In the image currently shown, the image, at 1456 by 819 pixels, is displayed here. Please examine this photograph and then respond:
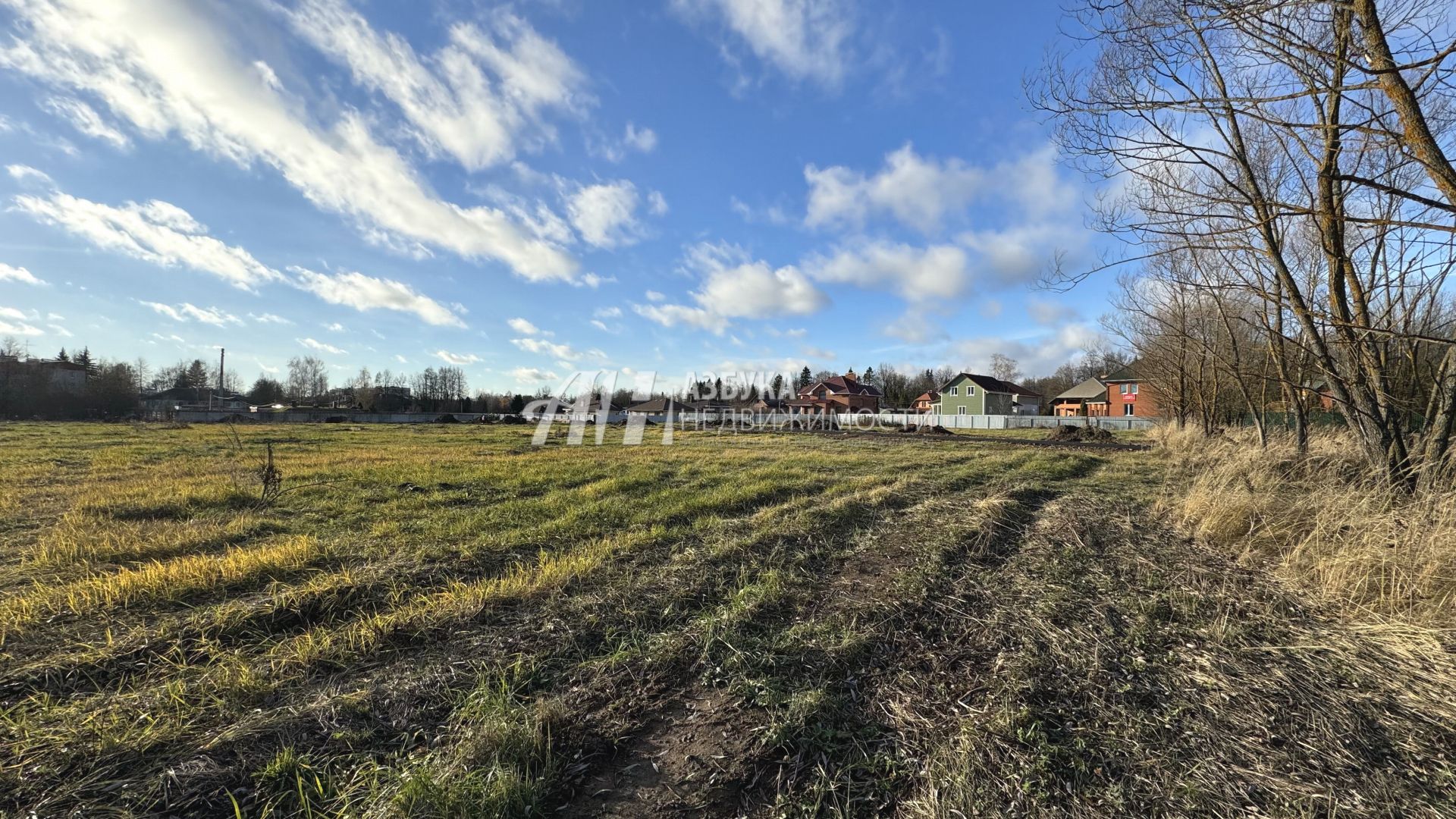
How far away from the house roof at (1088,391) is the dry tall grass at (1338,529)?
175 feet

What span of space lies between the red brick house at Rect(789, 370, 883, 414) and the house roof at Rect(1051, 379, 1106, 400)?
70.6 feet

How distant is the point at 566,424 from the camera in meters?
42.3

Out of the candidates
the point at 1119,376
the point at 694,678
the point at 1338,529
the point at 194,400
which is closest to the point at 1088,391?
the point at 1119,376

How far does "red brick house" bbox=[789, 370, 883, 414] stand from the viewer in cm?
6388

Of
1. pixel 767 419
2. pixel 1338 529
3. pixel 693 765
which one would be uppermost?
pixel 767 419

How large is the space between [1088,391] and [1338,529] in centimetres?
5999

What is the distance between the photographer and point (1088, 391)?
178 ft

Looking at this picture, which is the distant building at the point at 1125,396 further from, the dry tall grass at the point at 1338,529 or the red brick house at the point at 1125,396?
the dry tall grass at the point at 1338,529

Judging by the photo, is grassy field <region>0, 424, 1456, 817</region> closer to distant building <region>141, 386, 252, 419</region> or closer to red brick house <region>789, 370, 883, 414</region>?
red brick house <region>789, 370, 883, 414</region>

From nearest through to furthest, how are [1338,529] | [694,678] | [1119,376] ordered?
[694,678] → [1338,529] → [1119,376]

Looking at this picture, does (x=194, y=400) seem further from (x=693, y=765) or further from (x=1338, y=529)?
(x=1338, y=529)

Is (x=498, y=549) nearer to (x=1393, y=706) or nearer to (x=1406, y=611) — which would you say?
(x=1393, y=706)

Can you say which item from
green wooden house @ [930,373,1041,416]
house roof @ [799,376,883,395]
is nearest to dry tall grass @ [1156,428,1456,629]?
green wooden house @ [930,373,1041,416]

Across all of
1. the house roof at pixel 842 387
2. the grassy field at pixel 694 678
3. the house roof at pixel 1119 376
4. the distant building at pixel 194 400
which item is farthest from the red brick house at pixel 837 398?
the distant building at pixel 194 400
